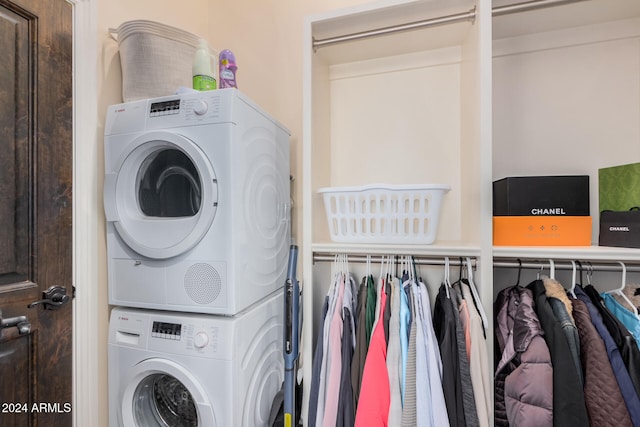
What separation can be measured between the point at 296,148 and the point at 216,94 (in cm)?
73

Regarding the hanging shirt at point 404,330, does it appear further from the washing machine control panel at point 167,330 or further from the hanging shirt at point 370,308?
the washing machine control panel at point 167,330

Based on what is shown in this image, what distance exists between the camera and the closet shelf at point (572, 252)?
0.95 meters

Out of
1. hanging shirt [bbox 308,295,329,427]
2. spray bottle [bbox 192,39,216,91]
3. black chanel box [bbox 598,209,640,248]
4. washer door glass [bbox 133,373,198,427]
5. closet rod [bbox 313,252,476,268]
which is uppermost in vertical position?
spray bottle [bbox 192,39,216,91]

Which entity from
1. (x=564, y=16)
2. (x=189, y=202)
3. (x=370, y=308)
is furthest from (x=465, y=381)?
(x=564, y=16)

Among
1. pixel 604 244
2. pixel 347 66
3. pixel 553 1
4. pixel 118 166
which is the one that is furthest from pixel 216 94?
pixel 604 244

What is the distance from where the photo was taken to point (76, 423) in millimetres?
1236

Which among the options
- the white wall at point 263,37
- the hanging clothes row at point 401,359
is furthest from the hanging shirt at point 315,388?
the white wall at point 263,37

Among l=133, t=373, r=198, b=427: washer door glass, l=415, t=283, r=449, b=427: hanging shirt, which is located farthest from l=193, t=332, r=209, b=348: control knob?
l=415, t=283, r=449, b=427: hanging shirt

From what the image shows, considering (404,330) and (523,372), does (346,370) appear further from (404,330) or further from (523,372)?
(523,372)

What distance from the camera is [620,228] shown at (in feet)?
3.37

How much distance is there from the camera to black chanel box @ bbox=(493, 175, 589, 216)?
1.08 meters

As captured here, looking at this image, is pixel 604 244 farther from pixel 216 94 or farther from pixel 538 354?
pixel 216 94

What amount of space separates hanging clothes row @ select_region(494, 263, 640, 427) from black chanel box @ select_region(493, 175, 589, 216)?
0.27 meters

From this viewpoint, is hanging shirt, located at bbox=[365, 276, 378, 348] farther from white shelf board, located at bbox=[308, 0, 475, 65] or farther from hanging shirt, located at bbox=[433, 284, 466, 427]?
white shelf board, located at bbox=[308, 0, 475, 65]
